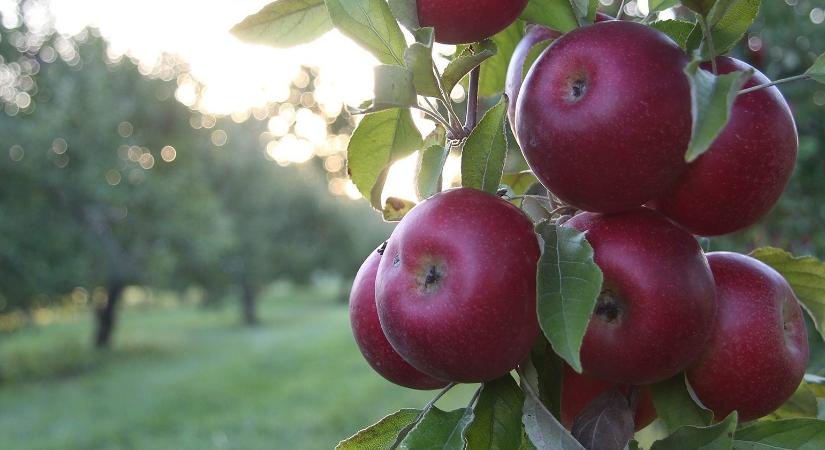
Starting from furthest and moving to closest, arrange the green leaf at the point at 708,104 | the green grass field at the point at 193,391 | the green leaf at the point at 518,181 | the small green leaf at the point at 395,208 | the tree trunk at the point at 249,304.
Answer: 1. the tree trunk at the point at 249,304
2. the green grass field at the point at 193,391
3. the green leaf at the point at 518,181
4. the small green leaf at the point at 395,208
5. the green leaf at the point at 708,104

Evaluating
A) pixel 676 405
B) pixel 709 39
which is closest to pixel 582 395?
pixel 676 405

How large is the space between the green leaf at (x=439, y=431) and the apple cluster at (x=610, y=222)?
0.06 meters

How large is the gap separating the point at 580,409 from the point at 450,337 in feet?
0.92

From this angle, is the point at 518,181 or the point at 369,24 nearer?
the point at 369,24

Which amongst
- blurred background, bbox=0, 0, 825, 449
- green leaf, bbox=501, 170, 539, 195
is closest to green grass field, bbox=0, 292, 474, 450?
blurred background, bbox=0, 0, 825, 449

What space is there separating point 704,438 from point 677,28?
459mm

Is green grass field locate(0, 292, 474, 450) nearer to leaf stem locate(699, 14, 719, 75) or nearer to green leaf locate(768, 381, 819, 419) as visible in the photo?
green leaf locate(768, 381, 819, 419)

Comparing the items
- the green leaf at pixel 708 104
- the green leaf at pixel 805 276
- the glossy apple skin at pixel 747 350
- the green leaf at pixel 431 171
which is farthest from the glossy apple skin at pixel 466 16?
the green leaf at pixel 805 276

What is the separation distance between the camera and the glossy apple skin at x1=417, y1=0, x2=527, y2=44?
31.0 inches

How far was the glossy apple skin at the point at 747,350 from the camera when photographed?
0.81 meters

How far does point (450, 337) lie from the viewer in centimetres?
71

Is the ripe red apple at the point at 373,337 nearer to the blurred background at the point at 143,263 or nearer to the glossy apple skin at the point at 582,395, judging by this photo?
the glossy apple skin at the point at 582,395

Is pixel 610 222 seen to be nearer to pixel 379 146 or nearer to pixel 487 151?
pixel 487 151

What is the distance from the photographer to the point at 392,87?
75 centimetres
